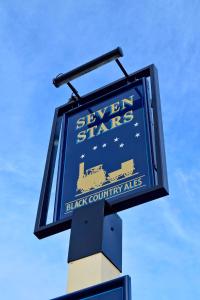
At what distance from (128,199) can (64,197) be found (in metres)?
0.75

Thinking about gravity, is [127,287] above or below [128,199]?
below

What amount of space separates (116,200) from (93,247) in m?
0.48

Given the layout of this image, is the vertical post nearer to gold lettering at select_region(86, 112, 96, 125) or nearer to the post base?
the post base

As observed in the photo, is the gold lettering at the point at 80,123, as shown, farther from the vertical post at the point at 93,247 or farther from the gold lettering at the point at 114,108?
the vertical post at the point at 93,247

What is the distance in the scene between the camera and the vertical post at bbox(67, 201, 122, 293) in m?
4.07

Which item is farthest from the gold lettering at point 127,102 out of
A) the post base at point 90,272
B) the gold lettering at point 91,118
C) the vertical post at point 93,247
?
the post base at point 90,272

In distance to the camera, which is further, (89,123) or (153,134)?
(89,123)

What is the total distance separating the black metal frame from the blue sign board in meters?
0.99

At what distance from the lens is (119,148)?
501 cm

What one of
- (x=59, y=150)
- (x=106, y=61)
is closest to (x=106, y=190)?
(x=59, y=150)

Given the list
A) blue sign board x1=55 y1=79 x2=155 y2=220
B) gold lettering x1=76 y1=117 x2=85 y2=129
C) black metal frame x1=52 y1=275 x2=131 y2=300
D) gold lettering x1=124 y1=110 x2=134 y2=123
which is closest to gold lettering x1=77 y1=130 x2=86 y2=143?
blue sign board x1=55 y1=79 x2=155 y2=220

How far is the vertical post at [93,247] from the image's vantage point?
4.07m

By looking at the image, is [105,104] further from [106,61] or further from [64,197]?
[64,197]

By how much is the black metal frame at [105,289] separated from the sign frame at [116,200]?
2.96 ft
